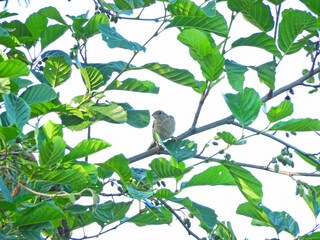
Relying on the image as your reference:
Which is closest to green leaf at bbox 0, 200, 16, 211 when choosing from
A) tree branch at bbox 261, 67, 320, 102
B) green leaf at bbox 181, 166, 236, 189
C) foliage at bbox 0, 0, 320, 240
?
foliage at bbox 0, 0, 320, 240

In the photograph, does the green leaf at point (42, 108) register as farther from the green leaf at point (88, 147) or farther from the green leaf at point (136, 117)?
the green leaf at point (136, 117)

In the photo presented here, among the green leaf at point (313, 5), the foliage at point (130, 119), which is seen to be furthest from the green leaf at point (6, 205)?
the green leaf at point (313, 5)

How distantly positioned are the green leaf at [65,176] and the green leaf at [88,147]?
0.12 metres

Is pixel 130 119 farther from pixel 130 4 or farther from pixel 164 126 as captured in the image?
pixel 164 126

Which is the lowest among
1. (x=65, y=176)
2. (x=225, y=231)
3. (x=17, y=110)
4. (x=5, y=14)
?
(x=225, y=231)

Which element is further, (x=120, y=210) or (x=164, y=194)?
(x=120, y=210)

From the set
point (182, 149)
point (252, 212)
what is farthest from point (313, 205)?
point (182, 149)

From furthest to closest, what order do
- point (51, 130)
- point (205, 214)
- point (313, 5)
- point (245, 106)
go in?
Result: 1. point (313, 5)
2. point (205, 214)
3. point (245, 106)
4. point (51, 130)

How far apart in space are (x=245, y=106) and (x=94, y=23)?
1.05m

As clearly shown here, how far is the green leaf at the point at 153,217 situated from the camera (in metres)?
2.87

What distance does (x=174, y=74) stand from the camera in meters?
2.96

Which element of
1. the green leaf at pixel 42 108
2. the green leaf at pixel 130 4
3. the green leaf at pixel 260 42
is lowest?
the green leaf at pixel 42 108

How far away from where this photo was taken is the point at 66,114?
10.2 ft

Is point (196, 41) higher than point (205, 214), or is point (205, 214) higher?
point (196, 41)
